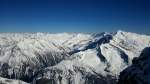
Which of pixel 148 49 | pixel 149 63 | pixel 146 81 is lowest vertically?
pixel 146 81

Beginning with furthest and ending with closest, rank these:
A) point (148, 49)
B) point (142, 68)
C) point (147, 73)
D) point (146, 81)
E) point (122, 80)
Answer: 1. point (148, 49)
2. point (122, 80)
3. point (142, 68)
4. point (147, 73)
5. point (146, 81)

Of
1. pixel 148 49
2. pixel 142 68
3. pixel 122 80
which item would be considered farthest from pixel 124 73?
pixel 148 49

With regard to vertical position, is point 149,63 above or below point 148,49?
below

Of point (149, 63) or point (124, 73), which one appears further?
point (124, 73)

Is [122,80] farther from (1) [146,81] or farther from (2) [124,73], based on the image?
(1) [146,81]

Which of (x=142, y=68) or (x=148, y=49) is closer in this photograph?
(x=142, y=68)

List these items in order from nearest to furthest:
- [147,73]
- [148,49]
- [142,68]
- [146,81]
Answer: [146,81], [147,73], [142,68], [148,49]

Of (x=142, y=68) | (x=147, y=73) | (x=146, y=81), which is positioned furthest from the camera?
(x=142, y=68)

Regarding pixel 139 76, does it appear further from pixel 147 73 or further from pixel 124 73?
pixel 124 73

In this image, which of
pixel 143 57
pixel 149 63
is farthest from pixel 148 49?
pixel 149 63
